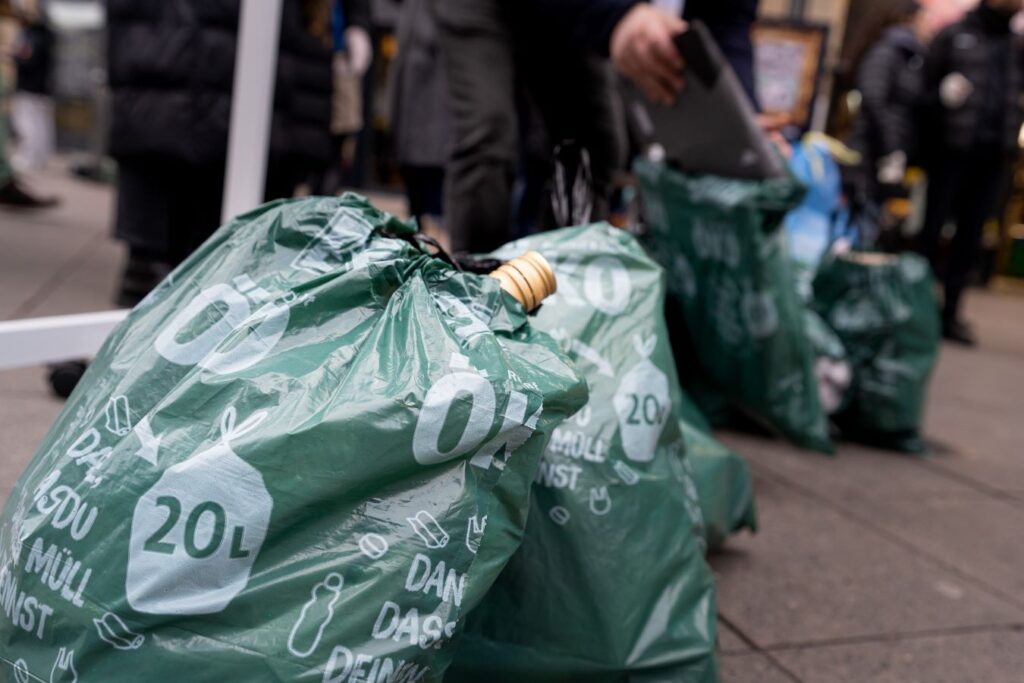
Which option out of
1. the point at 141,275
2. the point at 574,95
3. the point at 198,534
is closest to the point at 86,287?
the point at 141,275

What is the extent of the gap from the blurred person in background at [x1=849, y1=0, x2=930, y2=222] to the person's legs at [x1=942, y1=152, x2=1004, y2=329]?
0.43 meters

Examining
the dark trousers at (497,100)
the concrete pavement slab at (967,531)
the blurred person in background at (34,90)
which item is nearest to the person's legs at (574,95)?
the dark trousers at (497,100)

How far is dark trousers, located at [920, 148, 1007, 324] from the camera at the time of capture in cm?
586

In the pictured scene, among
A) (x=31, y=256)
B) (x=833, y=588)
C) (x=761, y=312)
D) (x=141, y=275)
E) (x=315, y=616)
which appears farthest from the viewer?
(x=31, y=256)

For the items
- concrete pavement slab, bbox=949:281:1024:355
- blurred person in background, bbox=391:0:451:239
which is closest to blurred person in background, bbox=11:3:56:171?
blurred person in background, bbox=391:0:451:239

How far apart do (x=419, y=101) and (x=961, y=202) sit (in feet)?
12.3

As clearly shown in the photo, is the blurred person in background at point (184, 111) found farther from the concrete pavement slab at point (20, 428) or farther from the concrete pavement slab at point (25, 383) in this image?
the concrete pavement slab at point (20, 428)

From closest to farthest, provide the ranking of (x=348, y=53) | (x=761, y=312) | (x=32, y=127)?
(x=761, y=312) → (x=348, y=53) → (x=32, y=127)

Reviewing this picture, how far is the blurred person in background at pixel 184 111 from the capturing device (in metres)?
3.12

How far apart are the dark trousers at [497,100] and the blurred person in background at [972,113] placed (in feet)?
13.0

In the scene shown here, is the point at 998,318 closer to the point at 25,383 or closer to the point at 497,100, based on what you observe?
the point at 497,100

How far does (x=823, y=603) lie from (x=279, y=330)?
55.8 inches

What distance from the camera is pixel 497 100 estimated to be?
2.39 metres

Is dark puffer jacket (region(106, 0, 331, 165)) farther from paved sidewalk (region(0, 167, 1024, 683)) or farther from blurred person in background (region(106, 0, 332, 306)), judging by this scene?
paved sidewalk (region(0, 167, 1024, 683))
